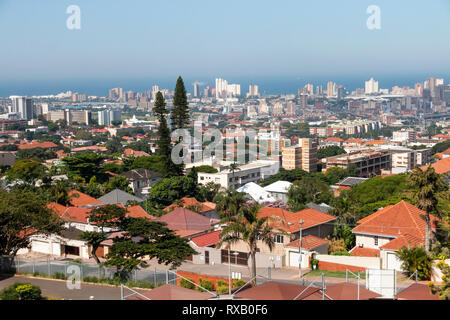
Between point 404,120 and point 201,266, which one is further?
point 404,120

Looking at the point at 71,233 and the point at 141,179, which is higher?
the point at 71,233

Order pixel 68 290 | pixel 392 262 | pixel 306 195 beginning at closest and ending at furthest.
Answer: pixel 68 290, pixel 392 262, pixel 306 195

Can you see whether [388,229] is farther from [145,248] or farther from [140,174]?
[140,174]

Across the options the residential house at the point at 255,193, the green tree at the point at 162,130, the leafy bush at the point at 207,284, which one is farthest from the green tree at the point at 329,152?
the leafy bush at the point at 207,284

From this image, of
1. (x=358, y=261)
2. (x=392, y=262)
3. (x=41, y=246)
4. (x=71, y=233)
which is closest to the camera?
(x=392, y=262)

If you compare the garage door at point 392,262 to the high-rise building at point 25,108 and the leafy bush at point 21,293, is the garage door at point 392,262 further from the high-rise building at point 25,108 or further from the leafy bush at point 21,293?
the high-rise building at point 25,108

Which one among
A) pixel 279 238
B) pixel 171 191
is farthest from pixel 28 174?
pixel 279 238
